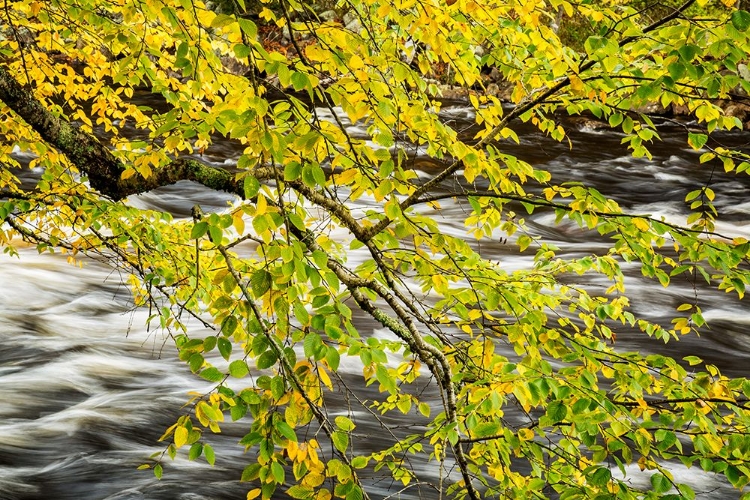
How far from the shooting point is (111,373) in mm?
6570

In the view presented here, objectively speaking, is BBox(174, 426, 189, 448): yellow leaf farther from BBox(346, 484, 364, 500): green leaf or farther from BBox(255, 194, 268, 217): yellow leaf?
BBox(255, 194, 268, 217): yellow leaf

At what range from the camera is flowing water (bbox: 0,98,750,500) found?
5.07m

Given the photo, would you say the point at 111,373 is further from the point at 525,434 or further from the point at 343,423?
the point at 343,423

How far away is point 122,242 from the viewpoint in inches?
122

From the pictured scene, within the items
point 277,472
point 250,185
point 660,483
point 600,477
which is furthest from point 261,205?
point 660,483

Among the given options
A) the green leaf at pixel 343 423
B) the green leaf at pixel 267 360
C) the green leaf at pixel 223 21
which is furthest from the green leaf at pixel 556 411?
the green leaf at pixel 223 21

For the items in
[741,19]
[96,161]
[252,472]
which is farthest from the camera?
[96,161]

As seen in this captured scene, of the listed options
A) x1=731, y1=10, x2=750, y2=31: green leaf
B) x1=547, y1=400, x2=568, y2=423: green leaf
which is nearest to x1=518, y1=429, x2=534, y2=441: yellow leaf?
x1=547, y1=400, x2=568, y2=423: green leaf

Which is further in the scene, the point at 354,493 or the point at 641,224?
the point at 641,224

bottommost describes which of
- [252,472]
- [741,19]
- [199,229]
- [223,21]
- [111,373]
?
[111,373]

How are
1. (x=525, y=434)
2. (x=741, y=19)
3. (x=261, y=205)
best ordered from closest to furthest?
(x=261, y=205) < (x=741, y=19) < (x=525, y=434)

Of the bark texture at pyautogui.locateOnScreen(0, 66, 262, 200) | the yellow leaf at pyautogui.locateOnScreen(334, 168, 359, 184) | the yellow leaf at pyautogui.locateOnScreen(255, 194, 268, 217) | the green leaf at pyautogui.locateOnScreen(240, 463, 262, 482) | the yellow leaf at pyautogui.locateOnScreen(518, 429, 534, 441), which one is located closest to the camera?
the yellow leaf at pyautogui.locateOnScreen(255, 194, 268, 217)

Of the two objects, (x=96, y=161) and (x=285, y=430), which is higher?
(x=96, y=161)

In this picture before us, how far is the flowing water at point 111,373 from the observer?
5.07 metres
